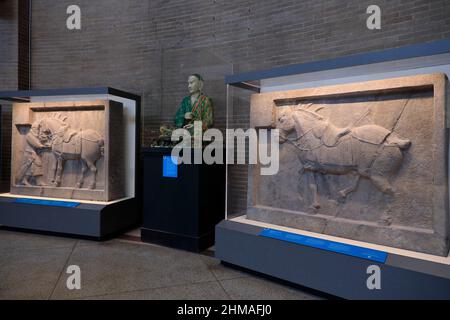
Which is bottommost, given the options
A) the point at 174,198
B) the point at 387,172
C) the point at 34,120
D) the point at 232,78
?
the point at 174,198

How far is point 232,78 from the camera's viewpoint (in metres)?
3.55

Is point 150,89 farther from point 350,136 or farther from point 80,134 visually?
point 350,136

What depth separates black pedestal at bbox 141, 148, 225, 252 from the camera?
3967 millimetres

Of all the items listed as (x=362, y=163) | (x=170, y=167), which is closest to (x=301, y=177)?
(x=362, y=163)

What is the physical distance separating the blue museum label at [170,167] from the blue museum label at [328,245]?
4.85ft

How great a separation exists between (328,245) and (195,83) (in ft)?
9.55

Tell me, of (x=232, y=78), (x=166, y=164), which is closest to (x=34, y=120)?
(x=166, y=164)

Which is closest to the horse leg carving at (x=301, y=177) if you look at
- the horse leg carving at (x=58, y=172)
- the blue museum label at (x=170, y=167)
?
the blue museum label at (x=170, y=167)

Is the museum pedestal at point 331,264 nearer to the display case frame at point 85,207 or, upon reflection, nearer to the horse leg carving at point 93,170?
the display case frame at point 85,207

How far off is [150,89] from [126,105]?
0.75 m

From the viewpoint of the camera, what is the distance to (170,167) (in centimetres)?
411

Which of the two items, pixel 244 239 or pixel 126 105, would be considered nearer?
pixel 244 239

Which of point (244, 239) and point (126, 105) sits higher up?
point (126, 105)

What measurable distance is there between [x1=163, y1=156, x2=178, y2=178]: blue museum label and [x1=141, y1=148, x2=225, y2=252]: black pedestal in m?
0.04
